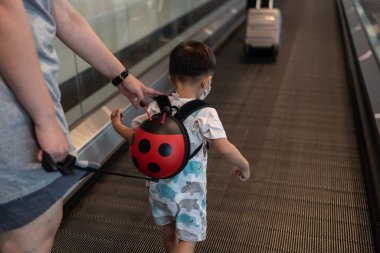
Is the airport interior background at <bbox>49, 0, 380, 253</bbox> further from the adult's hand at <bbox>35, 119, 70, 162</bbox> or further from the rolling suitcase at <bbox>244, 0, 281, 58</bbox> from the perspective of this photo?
the adult's hand at <bbox>35, 119, 70, 162</bbox>

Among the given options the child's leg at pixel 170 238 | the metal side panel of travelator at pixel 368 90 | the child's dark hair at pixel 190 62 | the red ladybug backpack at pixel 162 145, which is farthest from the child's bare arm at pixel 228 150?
the metal side panel of travelator at pixel 368 90

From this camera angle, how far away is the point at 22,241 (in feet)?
3.80

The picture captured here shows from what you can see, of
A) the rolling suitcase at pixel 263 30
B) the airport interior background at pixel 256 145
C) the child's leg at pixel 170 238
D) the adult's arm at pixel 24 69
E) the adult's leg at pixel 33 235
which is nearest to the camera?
the adult's arm at pixel 24 69

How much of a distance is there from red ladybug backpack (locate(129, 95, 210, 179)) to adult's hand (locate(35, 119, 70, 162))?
1.36 ft

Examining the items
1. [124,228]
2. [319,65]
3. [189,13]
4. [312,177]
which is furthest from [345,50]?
[124,228]

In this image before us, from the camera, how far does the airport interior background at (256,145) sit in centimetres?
240

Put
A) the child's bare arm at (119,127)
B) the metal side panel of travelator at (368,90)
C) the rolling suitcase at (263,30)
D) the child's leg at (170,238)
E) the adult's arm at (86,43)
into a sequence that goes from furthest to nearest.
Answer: the rolling suitcase at (263,30) < the metal side panel of travelator at (368,90) < the child's leg at (170,238) < the child's bare arm at (119,127) < the adult's arm at (86,43)

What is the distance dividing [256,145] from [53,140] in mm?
2578

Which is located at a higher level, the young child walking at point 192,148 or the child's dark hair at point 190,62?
the child's dark hair at point 190,62

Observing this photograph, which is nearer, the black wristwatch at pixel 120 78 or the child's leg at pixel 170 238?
the black wristwatch at pixel 120 78

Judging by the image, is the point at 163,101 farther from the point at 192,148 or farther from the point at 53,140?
the point at 53,140

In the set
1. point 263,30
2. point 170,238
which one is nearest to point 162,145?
point 170,238

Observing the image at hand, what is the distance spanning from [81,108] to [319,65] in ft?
12.3

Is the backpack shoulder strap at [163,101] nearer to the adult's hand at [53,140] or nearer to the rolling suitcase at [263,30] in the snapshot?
the adult's hand at [53,140]
